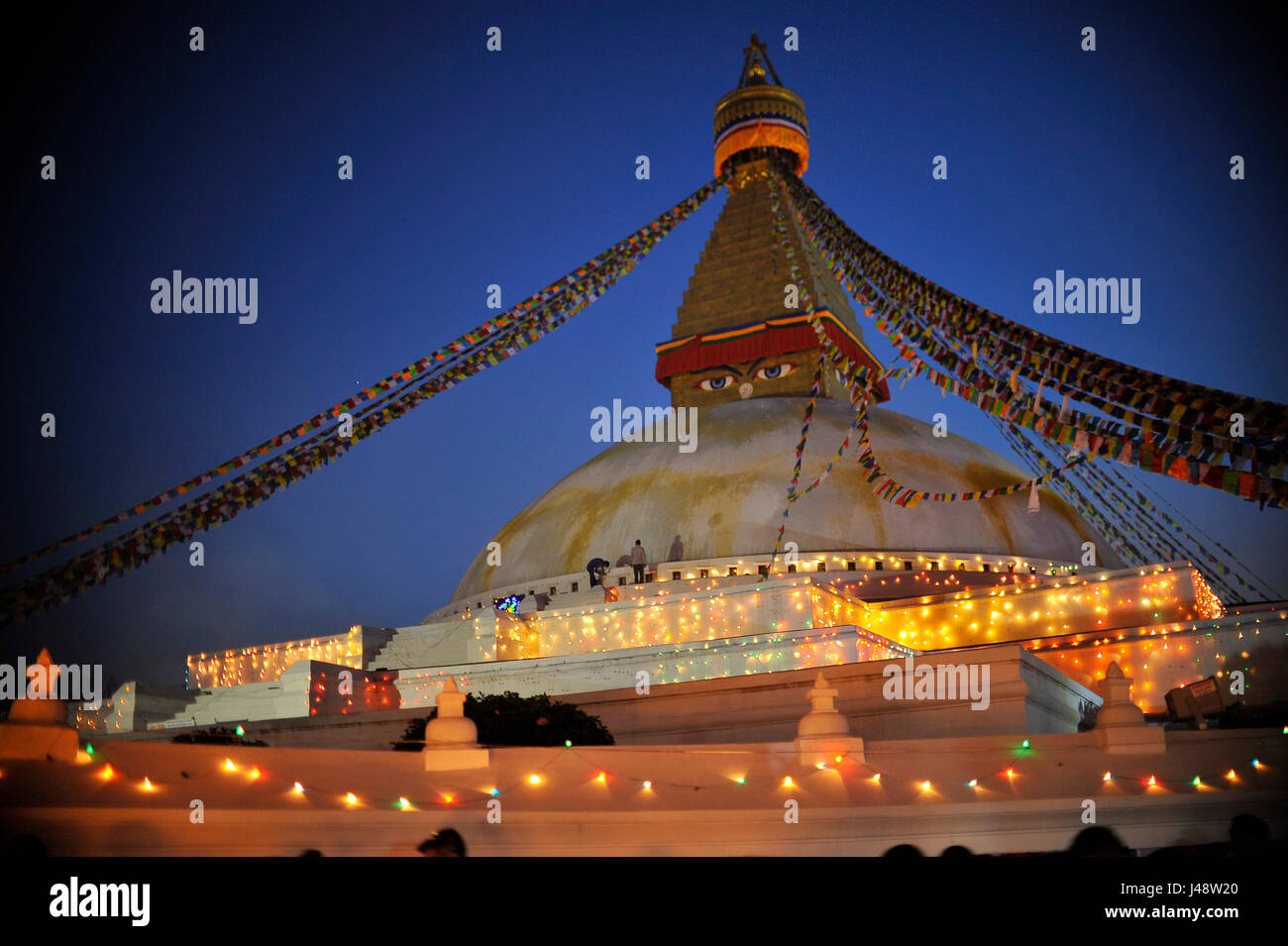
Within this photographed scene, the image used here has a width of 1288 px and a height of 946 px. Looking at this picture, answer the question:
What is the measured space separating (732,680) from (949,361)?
4.98 m

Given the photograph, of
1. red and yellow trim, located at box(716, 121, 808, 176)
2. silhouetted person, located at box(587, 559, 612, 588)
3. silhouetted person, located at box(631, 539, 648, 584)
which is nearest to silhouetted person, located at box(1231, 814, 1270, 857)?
silhouetted person, located at box(631, 539, 648, 584)

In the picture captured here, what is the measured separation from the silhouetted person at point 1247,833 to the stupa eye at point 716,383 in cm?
1777

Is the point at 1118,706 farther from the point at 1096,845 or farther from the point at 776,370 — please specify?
the point at 776,370

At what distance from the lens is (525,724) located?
31.5ft

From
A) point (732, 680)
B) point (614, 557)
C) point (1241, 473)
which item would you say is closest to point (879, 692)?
point (732, 680)

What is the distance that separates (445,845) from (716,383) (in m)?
19.1

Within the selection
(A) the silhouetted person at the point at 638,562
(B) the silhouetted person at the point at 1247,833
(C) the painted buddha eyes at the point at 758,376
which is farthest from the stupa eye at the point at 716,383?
(B) the silhouetted person at the point at 1247,833

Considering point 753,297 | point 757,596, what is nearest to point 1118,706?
point 757,596

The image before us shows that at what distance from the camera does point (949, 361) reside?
13.8m

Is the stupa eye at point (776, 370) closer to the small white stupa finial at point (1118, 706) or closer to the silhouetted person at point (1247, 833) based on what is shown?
the small white stupa finial at point (1118, 706)

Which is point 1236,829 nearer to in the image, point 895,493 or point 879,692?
point 879,692

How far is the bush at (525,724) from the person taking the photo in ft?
31.3

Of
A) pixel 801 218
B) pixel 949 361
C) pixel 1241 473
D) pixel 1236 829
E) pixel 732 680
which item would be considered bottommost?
pixel 1236 829

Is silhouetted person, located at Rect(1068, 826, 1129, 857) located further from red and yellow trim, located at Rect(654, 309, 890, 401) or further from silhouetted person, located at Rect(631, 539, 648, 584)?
red and yellow trim, located at Rect(654, 309, 890, 401)
